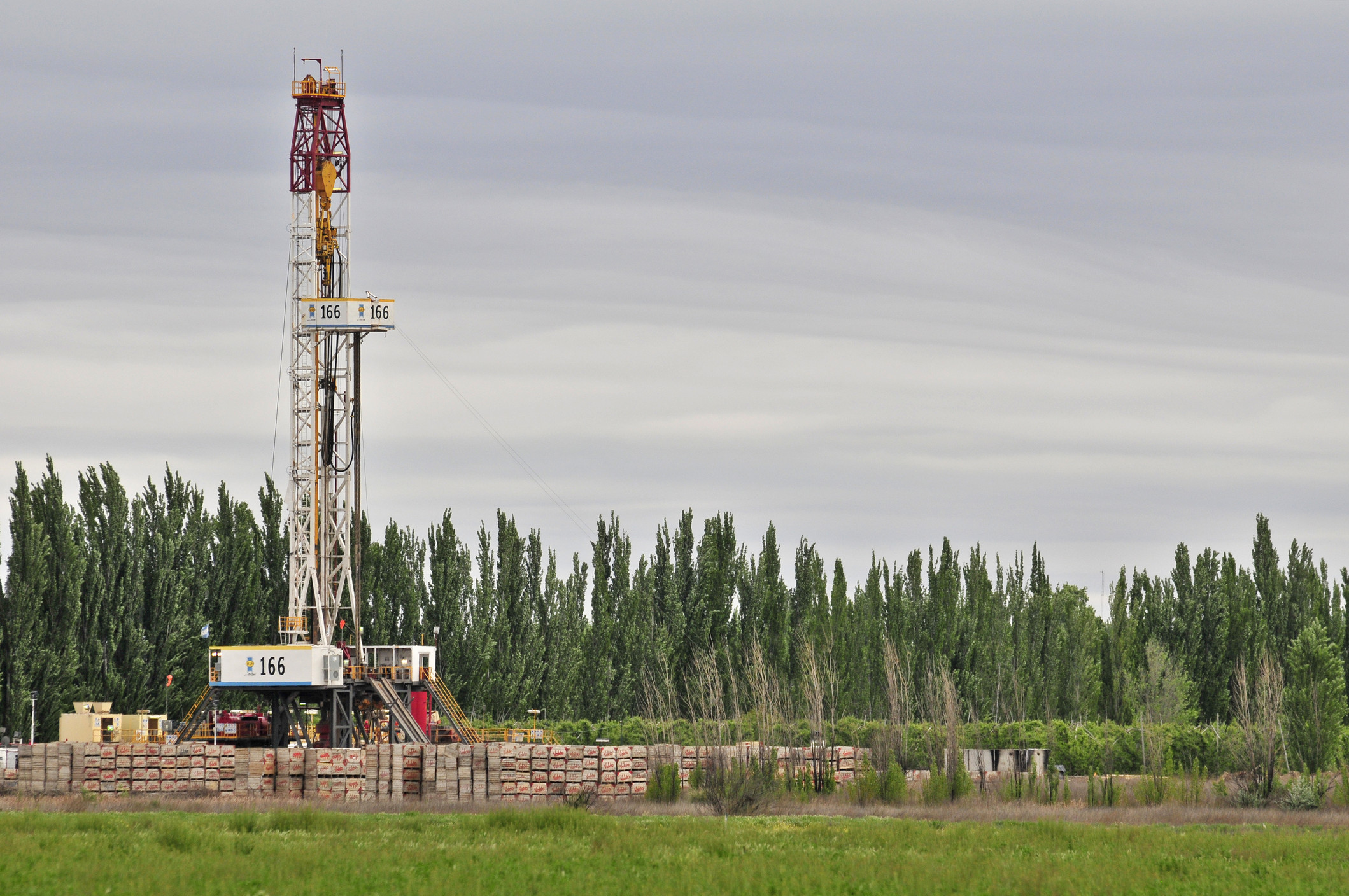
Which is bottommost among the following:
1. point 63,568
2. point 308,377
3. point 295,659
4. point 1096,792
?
point 1096,792

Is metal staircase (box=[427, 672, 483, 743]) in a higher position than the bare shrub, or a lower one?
higher

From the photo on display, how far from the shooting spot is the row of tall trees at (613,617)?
2115 inches

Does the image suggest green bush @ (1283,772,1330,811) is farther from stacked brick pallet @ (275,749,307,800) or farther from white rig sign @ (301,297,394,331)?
white rig sign @ (301,297,394,331)

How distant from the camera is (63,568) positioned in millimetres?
53438

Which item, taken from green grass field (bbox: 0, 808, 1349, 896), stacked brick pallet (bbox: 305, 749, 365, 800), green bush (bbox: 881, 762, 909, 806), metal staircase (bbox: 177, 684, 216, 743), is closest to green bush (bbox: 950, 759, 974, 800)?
green bush (bbox: 881, 762, 909, 806)

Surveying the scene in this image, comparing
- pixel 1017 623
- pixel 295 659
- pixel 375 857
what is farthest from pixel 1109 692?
pixel 375 857

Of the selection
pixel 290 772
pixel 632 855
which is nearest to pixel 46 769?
pixel 290 772

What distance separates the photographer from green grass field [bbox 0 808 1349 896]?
2211 centimetres

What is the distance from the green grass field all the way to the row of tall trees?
21169 mm

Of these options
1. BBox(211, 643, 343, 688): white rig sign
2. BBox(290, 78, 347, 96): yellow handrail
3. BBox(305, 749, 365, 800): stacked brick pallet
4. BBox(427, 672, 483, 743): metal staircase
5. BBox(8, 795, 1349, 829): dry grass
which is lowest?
BBox(8, 795, 1349, 829): dry grass

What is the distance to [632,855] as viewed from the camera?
25.8 meters

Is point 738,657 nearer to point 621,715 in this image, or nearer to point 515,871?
point 621,715

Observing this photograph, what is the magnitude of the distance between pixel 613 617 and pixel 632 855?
3961 centimetres

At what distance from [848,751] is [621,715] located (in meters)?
23.7
